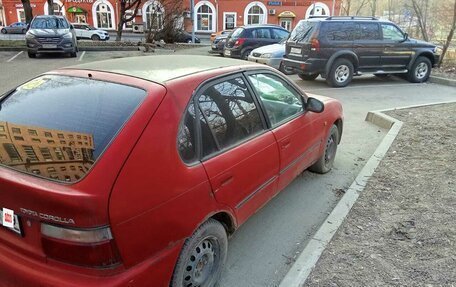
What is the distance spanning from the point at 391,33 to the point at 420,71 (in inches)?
71.4

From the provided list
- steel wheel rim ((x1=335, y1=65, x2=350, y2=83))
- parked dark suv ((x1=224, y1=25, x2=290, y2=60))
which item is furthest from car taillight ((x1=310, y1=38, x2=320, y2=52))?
parked dark suv ((x1=224, y1=25, x2=290, y2=60))

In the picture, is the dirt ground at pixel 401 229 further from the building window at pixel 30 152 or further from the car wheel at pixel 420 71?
the car wheel at pixel 420 71

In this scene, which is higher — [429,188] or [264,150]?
[264,150]

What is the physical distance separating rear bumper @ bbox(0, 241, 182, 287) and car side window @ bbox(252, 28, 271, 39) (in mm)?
14401

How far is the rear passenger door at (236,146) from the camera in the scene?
248cm

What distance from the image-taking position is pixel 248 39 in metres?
15.3

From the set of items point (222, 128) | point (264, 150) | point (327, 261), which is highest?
point (222, 128)

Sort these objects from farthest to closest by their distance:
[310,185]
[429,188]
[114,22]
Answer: [114,22] < [310,185] < [429,188]

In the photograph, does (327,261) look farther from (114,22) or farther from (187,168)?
(114,22)

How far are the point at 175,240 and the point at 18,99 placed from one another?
1.48 m

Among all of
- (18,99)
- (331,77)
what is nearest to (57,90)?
(18,99)

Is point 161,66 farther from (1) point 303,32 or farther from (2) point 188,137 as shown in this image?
(1) point 303,32

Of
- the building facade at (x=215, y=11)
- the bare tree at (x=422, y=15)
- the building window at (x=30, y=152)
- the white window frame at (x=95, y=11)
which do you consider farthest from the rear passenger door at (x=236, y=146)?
the white window frame at (x=95, y=11)

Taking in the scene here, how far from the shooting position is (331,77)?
35.1 feet
